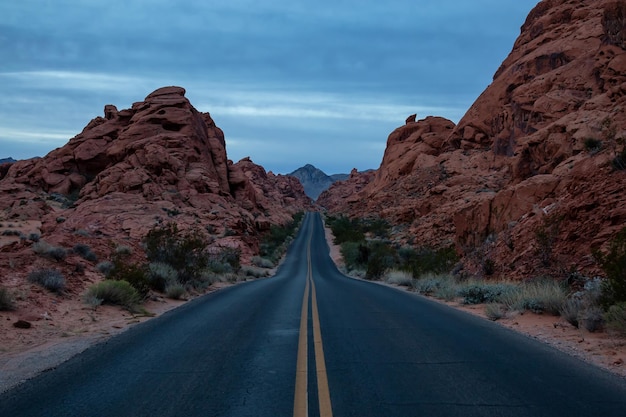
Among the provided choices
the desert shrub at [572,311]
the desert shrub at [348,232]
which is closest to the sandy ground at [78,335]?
the desert shrub at [572,311]

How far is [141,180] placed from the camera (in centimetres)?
5012

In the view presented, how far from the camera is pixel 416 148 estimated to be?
84.9m

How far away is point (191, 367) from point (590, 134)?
28.7 meters

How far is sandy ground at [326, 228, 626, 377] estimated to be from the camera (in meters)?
7.16

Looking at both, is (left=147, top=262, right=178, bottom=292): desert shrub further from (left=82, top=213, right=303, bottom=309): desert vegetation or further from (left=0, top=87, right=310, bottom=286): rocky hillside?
(left=0, top=87, right=310, bottom=286): rocky hillside

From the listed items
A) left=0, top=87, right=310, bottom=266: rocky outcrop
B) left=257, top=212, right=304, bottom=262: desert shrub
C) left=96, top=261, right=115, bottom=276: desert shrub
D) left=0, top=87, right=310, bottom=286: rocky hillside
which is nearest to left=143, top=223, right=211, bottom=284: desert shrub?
left=96, top=261, right=115, bottom=276: desert shrub

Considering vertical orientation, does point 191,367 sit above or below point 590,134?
below

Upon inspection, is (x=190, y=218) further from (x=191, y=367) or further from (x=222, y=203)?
(x=191, y=367)

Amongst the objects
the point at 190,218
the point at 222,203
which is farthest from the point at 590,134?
the point at 222,203

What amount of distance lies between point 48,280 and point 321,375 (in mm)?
8914

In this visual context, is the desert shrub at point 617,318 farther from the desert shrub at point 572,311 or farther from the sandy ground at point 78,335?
the desert shrub at point 572,311

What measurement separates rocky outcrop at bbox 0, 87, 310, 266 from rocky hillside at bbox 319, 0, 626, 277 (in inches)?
801

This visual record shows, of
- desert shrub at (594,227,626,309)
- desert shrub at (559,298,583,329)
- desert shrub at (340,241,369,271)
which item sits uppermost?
desert shrub at (594,227,626,309)

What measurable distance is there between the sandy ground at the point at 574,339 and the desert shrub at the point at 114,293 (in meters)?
8.95
